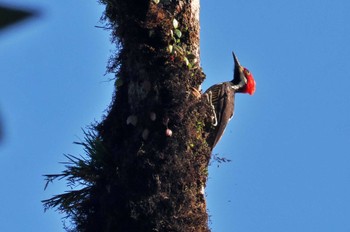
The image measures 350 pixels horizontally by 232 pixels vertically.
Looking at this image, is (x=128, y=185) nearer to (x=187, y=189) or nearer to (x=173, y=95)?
(x=187, y=189)

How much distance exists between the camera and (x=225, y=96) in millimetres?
5863

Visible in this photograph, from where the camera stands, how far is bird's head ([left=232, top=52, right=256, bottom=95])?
667 centimetres

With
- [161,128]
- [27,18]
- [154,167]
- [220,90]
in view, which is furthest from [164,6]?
[27,18]

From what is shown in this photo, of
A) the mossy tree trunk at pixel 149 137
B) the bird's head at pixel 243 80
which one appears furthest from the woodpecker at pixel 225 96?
the mossy tree trunk at pixel 149 137

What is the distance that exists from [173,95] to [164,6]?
683 millimetres

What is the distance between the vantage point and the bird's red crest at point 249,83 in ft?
22.1

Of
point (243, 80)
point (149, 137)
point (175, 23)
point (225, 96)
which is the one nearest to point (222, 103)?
point (225, 96)

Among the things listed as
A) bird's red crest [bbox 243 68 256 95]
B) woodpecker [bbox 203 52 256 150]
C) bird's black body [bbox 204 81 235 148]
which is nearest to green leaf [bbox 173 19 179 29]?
woodpecker [bbox 203 52 256 150]

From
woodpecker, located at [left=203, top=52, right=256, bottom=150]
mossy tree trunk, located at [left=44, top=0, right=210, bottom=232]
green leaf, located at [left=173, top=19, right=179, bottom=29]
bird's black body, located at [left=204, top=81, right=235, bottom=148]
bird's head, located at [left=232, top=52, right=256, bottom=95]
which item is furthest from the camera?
bird's head, located at [left=232, top=52, right=256, bottom=95]

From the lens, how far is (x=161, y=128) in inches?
142

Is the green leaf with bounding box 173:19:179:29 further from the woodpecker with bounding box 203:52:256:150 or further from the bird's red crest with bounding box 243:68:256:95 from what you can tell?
the bird's red crest with bounding box 243:68:256:95

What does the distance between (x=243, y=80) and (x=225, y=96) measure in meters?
0.93

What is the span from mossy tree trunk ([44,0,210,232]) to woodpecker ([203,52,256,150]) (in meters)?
0.62

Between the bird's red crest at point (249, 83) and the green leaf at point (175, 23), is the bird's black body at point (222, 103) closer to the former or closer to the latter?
the bird's red crest at point (249, 83)
